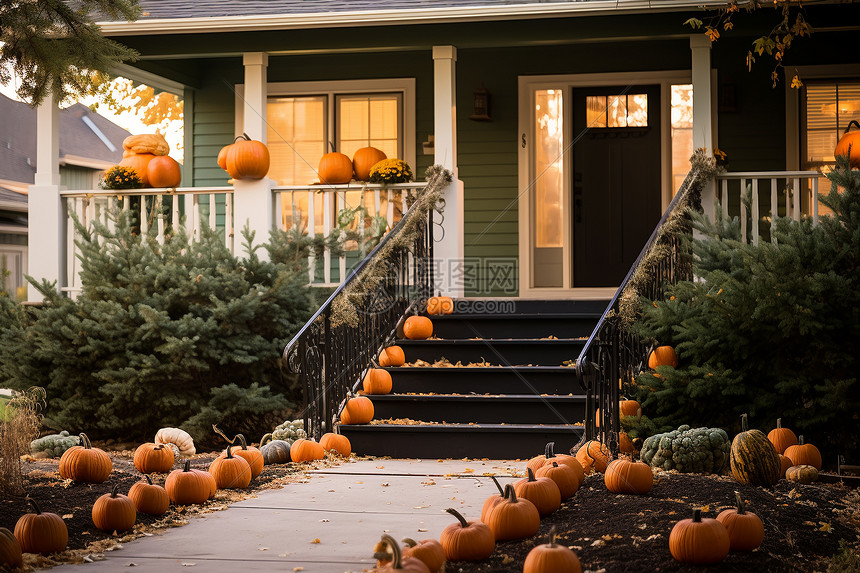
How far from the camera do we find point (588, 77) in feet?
34.4

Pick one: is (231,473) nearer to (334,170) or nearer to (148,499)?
(148,499)

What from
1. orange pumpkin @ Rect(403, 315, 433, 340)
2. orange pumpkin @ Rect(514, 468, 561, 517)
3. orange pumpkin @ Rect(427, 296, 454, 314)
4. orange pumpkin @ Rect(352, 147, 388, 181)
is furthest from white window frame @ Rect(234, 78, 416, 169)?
orange pumpkin @ Rect(514, 468, 561, 517)

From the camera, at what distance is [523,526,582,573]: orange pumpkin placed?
322 centimetres

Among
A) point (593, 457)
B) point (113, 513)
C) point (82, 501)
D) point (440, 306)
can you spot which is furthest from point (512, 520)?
point (440, 306)

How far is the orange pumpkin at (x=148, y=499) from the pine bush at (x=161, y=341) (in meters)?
3.01

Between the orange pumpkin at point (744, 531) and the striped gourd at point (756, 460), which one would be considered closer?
the orange pumpkin at point (744, 531)

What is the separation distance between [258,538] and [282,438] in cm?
275

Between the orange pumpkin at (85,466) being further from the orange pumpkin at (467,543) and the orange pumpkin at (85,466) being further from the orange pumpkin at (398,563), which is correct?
A: the orange pumpkin at (398,563)

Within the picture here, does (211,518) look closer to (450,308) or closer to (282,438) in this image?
(282,438)

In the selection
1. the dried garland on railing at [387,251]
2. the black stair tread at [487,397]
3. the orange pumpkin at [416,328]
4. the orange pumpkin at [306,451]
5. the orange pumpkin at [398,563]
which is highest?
the dried garland on railing at [387,251]

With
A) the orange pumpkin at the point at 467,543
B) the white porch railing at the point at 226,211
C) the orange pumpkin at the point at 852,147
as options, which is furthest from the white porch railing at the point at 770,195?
the orange pumpkin at the point at 467,543

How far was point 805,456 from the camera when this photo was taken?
5695 millimetres

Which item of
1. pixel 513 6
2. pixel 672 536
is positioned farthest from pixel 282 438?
pixel 513 6

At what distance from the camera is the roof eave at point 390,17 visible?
27.5 feet
